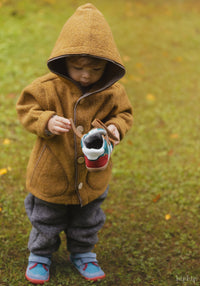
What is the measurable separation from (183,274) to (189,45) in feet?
16.8

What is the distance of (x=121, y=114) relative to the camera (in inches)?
95.2

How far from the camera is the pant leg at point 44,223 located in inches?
99.0

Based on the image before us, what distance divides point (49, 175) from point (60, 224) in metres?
0.43

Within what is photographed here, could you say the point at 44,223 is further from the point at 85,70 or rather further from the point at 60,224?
the point at 85,70

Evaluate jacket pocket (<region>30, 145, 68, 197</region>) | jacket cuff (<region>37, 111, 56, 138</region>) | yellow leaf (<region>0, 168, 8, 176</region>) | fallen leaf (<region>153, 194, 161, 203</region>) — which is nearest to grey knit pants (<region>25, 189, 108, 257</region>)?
jacket pocket (<region>30, 145, 68, 197</region>)

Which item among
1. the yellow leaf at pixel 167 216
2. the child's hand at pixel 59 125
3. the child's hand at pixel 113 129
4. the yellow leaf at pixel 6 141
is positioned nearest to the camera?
the child's hand at pixel 59 125

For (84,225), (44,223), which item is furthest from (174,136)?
(44,223)

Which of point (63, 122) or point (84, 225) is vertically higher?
point (63, 122)

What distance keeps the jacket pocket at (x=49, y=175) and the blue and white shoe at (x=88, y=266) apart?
24.0 inches

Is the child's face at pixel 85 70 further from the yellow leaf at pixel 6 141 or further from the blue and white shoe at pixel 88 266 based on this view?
the yellow leaf at pixel 6 141

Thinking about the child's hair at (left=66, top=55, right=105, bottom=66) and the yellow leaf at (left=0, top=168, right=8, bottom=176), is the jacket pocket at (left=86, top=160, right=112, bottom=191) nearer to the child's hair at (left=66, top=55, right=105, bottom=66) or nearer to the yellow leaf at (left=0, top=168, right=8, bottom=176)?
the child's hair at (left=66, top=55, right=105, bottom=66)

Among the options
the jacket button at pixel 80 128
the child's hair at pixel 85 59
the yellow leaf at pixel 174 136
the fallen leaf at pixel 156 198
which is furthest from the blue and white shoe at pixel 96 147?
the yellow leaf at pixel 174 136

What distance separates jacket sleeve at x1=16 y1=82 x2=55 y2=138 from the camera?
2.16 metres

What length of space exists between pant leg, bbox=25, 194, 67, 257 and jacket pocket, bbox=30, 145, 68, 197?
13 centimetres
